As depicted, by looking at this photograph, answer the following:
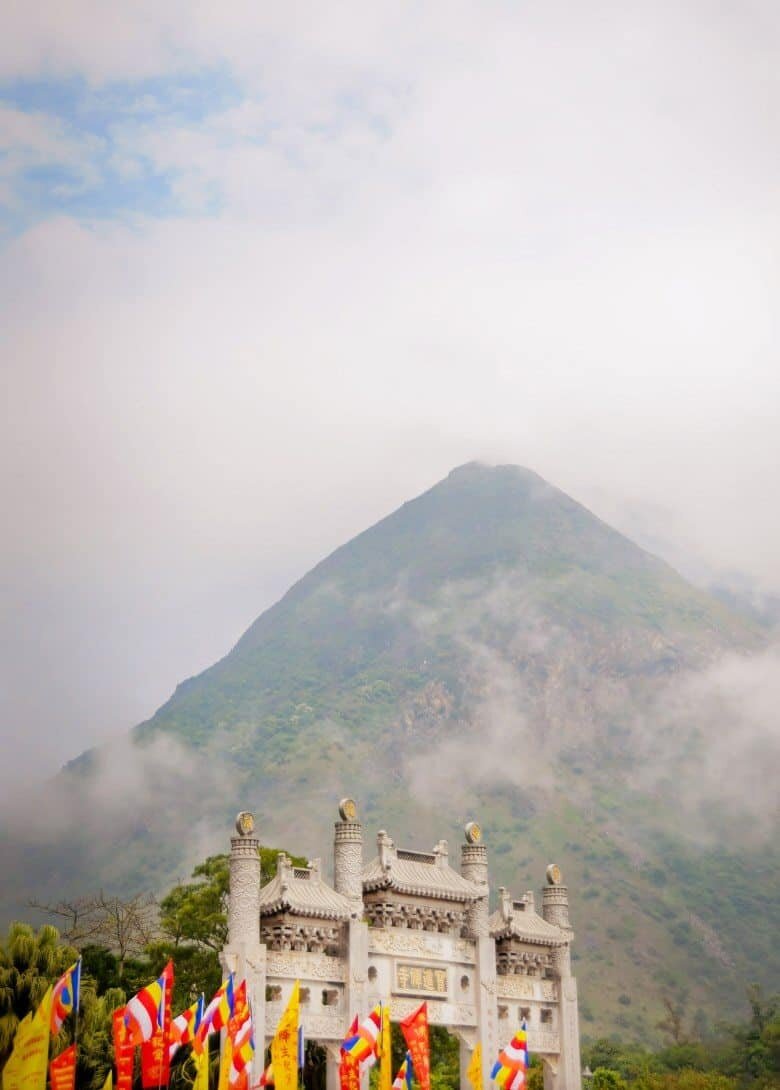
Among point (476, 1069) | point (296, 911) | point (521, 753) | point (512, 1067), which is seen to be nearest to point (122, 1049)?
point (296, 911)

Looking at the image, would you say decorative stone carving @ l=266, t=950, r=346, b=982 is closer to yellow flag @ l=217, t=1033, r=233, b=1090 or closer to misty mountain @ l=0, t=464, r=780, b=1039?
yellow flag @ l=217, t=1033, r=233, b=1090

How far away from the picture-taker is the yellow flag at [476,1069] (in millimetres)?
38094

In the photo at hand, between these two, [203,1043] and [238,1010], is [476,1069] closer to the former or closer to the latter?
[238,1010]

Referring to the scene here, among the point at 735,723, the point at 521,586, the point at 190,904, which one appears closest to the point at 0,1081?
the point at 190,904

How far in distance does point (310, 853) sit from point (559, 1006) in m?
66.9

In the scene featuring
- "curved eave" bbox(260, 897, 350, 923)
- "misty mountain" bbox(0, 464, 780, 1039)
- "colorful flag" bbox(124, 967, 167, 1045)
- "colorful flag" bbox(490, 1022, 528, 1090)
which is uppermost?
"misty mountain" bbox(0, 464, 780, 1039)

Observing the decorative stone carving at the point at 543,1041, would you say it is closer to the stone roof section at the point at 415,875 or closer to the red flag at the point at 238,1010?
the stone roof section at the point at 415,875

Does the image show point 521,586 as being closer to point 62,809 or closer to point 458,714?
point 458,714

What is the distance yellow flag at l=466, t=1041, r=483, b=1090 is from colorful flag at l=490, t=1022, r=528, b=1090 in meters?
2.70

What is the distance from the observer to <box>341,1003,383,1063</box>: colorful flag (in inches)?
1298

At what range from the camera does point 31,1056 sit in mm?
24953

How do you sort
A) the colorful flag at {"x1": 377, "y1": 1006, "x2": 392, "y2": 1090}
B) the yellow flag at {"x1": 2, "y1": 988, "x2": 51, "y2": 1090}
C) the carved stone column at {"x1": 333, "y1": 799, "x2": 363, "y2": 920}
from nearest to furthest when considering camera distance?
the yellow flag at {"x1": 2, "y1": 988, "x2": 51, "y2": 1090} → the colorful flag at {"x1": 377, "y1": 1006, "x2": 392, "y2": 1090} → the carved stone column at {"x1": 333, "y1": 799, "x2": 363, "y2": 920}

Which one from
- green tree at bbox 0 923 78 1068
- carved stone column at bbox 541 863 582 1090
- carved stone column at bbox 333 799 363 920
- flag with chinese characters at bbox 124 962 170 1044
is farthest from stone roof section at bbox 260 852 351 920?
carved stone column at bbox 541 863 582 1090

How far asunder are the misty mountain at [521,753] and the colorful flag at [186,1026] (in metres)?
63.3
